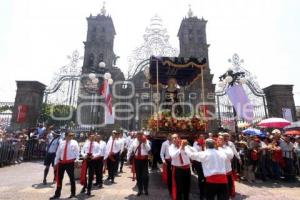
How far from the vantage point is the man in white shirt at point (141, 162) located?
7.38 m

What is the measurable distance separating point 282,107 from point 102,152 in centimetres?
1491

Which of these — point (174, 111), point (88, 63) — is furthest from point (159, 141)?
point (88, 63)

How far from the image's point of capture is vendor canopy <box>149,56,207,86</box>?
1048 centimetres

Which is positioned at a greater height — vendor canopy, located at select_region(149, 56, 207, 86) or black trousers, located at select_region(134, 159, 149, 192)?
vendor canopy, located at select_region(149, 56, 207, 86)

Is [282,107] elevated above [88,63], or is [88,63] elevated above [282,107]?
[88,63]

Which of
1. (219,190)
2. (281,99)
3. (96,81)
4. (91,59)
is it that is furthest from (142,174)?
(91,59)

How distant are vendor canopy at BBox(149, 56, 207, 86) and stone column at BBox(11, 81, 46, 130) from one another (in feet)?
33.8

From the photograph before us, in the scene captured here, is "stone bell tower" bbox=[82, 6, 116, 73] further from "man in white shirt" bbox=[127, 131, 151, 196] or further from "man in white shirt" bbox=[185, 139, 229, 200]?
"man in white shirt" bbox=[185, 139, 229, 200]

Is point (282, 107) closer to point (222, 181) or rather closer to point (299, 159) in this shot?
point (299, 159)

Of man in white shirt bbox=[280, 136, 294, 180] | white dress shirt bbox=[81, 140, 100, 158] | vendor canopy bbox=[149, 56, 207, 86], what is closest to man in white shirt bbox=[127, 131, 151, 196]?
white dress shirt bbox=[81, 140, 100, 158]

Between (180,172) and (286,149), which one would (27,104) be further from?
(286,149)

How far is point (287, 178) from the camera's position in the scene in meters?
10.1

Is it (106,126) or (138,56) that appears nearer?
(106,126)

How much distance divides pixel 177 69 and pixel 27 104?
12101 millimetres
